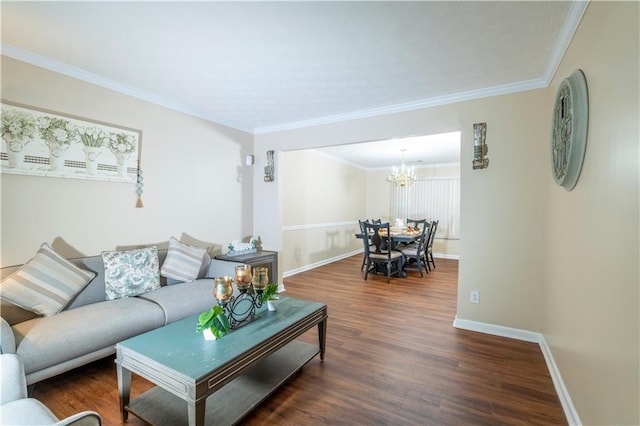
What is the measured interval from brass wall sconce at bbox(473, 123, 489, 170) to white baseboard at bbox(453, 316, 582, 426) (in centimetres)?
161

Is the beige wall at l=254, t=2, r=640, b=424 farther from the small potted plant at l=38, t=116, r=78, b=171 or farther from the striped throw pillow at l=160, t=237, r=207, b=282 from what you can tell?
the small potted plant at l=38, t=116, r=78, b=171

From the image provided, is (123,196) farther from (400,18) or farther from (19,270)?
(400,18)

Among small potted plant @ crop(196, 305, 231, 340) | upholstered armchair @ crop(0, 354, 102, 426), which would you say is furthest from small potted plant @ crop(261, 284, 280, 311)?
upholstered armchair @ crop(0, 354, 102, 426)

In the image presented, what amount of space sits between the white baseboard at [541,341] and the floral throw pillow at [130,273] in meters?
3.08

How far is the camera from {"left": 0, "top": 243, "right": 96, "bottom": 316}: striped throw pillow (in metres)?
1.96

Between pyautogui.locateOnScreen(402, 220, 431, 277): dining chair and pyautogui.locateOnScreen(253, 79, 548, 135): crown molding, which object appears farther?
pyautogui.locateOnScreen(402, 220, 431, 277): dining chair

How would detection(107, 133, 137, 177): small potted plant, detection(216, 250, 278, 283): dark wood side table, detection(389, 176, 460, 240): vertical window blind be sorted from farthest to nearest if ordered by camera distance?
detection(389, 176, 460, 240): vertical window blind → detection(216, 250, 278, 283): dark wood side table → detection(107, 133, 137, 177): small potted plant

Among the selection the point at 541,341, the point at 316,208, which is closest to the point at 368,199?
the point at 316,208

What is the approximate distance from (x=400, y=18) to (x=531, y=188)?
1981 mm

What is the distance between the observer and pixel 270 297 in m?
2.15

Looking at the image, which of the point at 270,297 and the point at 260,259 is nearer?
the point at 270,297

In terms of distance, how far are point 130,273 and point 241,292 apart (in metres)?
1.26

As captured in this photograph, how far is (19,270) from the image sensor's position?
6.71 feet

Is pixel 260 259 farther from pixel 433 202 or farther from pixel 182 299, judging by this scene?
pixel 433 202
